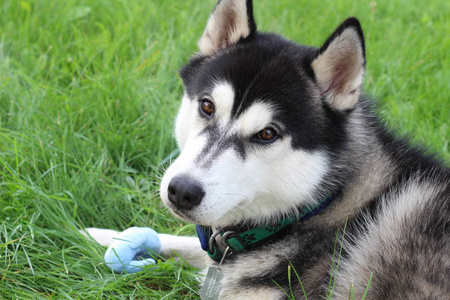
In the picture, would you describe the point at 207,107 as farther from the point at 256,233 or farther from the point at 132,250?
the point at 132,250

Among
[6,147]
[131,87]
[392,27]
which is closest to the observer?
[6,147]

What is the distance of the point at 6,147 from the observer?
3908mm

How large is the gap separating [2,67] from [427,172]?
13.3 ft

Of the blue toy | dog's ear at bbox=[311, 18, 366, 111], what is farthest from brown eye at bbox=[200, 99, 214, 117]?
the blue toy

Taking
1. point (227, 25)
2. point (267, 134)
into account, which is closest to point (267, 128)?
point (267, 134)

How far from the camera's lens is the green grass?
3.30m

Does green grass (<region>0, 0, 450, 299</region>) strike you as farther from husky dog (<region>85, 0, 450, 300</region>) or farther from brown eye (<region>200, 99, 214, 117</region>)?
brown eye (<region>200, 99, 214, 117</region>)

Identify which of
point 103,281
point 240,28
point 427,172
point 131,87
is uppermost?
point 240,28

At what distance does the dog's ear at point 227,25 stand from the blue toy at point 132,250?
1.35 meters

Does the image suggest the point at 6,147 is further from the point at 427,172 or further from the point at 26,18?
the point at 427,172

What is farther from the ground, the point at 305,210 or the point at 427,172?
the point at 427,172

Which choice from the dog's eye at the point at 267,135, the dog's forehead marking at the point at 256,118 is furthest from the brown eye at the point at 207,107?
the dog's eye at the point at 267,135

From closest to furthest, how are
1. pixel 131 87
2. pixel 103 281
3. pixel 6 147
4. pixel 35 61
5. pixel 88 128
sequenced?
pixel 103 281 < pixel 6 147 < pixel 88 128 < pixel 131 87 < pixel 35 61

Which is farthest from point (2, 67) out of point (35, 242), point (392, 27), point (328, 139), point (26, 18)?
point (392, 27)
